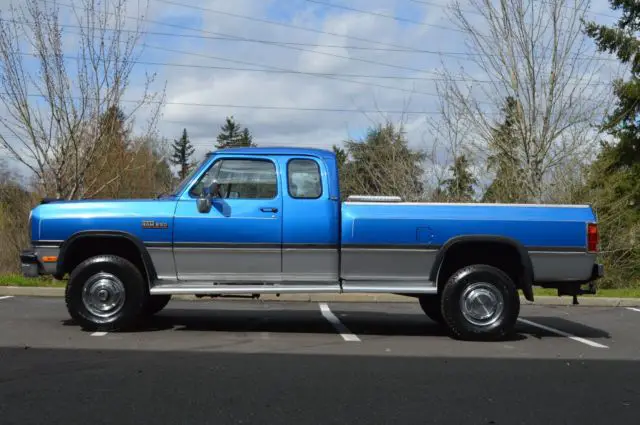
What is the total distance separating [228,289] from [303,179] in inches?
63.6

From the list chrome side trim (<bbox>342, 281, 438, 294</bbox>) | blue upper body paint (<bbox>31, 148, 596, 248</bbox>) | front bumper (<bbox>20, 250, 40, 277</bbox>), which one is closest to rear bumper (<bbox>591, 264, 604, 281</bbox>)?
blue upper body paint (<bbox>31, 148, 596, 248</bbox>)

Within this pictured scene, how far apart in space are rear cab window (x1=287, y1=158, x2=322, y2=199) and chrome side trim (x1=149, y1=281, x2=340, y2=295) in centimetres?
110

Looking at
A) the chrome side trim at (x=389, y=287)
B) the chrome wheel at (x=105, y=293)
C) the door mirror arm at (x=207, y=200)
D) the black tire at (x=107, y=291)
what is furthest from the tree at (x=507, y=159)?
the chrome wheel at (x=105, y=293)

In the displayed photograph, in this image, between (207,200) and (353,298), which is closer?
(207,200)

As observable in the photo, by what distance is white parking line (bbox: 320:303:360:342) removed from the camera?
7887mm

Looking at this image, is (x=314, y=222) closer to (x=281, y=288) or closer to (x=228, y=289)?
(x=281, y=288)

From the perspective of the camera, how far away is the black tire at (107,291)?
7.55m

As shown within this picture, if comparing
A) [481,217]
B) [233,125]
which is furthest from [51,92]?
[233,125]

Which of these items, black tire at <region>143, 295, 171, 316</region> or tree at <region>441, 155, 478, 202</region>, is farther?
tree at <region>441, 155, 478, 202</region>

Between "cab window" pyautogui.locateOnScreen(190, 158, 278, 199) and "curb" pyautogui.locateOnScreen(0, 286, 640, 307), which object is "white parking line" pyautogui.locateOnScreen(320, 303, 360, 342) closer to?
"curb" pyautogui.locateOnScreen(0, 286, 640, 307)

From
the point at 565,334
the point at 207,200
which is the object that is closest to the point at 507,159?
the point at 565,334

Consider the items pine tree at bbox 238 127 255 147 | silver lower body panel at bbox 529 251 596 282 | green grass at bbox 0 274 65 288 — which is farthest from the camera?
pine tree at bbox 238 127 255 147

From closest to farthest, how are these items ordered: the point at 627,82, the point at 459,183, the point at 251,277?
the point at 251,277
the point at 459,183
the point at 627,82

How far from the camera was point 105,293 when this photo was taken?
759 cm
